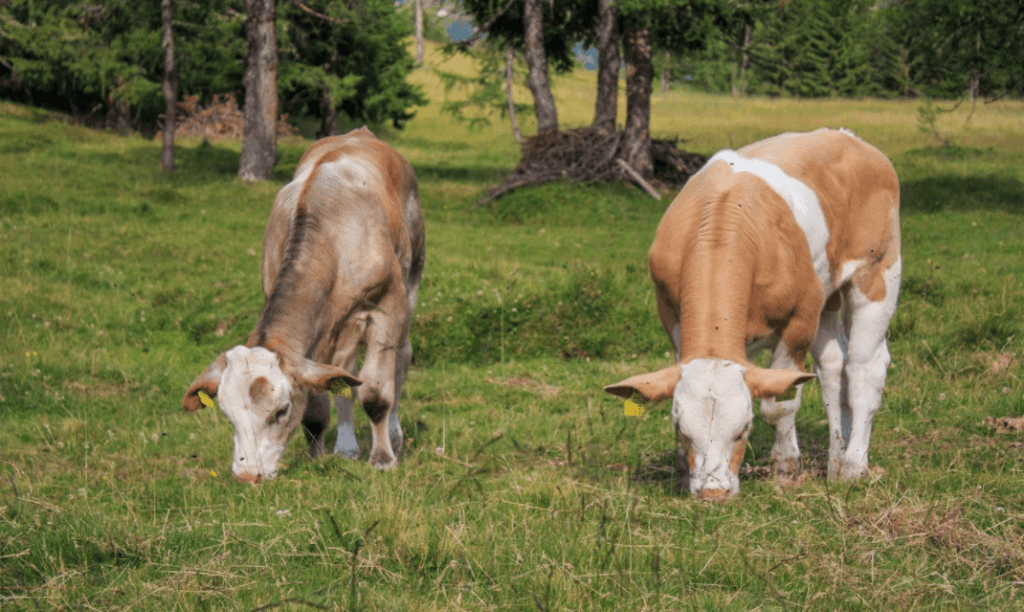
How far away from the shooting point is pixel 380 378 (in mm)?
6855

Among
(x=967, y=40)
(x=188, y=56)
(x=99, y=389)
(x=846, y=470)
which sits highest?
(x=967, y=40)

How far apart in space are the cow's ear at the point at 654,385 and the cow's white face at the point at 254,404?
1.99 m

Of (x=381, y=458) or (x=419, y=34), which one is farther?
(x=419, y=34)

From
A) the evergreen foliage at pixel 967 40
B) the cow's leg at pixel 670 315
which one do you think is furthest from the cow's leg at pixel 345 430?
the evergreen foliage at pixel 967 40

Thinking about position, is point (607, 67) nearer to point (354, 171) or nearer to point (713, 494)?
point (354, 171)

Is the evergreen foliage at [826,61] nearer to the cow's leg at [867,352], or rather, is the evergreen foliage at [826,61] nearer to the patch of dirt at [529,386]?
the patch of dirt at [529,386]

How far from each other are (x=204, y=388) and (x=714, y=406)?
2993 millimetres

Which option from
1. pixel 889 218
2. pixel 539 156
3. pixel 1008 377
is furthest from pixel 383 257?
pixel 539 156

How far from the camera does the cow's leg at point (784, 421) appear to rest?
20.1ft

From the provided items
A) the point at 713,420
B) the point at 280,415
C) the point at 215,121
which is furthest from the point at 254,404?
the point at 215,121

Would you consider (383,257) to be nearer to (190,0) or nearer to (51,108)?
(190,0)

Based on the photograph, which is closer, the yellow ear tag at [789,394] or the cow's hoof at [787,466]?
the yellow ear tag at [789,394]

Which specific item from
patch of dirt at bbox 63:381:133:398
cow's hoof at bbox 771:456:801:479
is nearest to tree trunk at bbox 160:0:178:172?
patch of dirt at bbox 63:381:133:398

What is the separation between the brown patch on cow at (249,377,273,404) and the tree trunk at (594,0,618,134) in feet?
57.0
